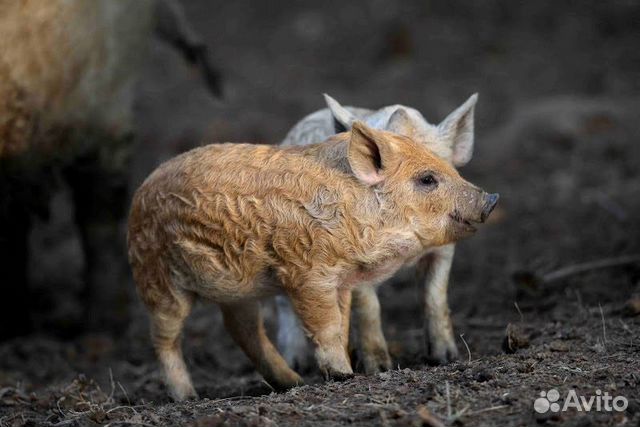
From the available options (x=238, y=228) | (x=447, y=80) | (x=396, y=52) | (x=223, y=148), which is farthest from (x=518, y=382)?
(x=396, y=52)

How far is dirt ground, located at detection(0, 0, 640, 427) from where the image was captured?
5.35m

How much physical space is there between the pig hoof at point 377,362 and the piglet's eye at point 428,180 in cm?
114

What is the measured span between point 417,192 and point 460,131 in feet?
3.64

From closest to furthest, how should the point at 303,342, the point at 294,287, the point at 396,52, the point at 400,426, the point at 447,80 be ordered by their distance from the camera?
the point at 400,426 → the point at 294,287 → the point at 303,342 → the point at 447,80 → the point at 396,52

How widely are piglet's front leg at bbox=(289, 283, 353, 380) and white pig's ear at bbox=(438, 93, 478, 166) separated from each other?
1.36 m

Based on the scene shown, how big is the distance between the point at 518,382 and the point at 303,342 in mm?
2398

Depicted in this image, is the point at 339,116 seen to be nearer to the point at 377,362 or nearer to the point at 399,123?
the point at 399,123

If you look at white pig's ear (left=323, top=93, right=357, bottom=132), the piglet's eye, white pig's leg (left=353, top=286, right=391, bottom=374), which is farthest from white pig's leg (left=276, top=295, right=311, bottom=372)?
the piglet's eye

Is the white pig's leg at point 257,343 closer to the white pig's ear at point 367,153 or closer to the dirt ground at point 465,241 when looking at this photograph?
the dirt ground at point 465,241

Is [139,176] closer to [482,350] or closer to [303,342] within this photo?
[303,342]

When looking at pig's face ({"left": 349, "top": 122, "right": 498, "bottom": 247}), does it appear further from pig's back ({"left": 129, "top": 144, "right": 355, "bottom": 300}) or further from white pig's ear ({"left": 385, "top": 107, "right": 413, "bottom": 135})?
white pig's ear ({"left": 385, "top": 107, "right": 413, "bottom": 135})

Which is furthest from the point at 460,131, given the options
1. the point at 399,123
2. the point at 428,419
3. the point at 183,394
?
the point at 428,419

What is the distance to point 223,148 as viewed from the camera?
20.2 feet

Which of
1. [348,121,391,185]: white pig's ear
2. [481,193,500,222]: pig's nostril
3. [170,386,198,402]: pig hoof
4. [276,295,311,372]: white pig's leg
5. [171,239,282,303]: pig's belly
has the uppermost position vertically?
[348,121,391,185]: white pig's ear
